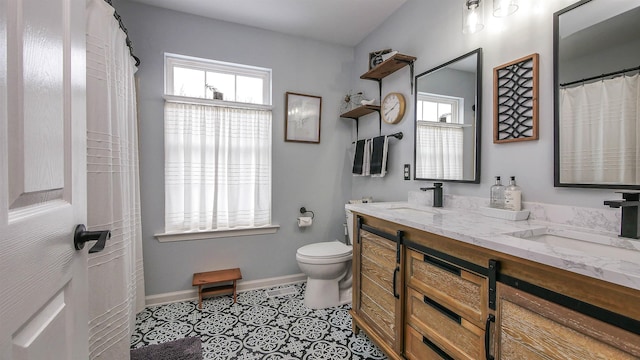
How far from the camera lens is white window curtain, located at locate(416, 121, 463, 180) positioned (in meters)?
1.82

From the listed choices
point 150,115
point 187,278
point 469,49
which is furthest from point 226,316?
point 469,49

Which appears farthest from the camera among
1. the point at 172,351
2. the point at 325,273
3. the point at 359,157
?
the point at 359,157

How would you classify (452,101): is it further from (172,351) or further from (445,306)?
(172,351)

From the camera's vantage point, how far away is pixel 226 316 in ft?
7.11

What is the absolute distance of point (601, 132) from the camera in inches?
45.3

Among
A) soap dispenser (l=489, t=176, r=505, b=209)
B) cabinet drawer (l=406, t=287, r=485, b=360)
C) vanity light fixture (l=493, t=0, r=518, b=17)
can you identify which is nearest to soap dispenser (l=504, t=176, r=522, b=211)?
soap dispenser (l=489, t=176, r=505, b=209)

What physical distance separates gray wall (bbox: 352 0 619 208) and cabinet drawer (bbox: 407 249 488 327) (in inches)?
25.1

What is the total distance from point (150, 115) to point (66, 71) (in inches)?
74.7

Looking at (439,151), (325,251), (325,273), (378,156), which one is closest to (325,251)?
(325,251)

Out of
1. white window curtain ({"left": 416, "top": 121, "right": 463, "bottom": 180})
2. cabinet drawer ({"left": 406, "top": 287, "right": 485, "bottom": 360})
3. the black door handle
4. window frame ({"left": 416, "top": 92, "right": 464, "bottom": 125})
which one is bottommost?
cabinet drawer ({"left": 406, "top": 287, "right": 485, "bottom": 360})

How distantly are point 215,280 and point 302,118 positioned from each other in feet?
5.71

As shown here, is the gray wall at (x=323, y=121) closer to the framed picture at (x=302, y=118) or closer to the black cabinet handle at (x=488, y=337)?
the framed picture at (x=302, y=118)

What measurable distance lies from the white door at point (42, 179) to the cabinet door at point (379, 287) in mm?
1293

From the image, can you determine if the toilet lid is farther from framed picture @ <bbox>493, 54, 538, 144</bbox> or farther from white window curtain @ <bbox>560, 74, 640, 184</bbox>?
white window curtain @ <bbox>560, 74, 640, 184</bbox>
